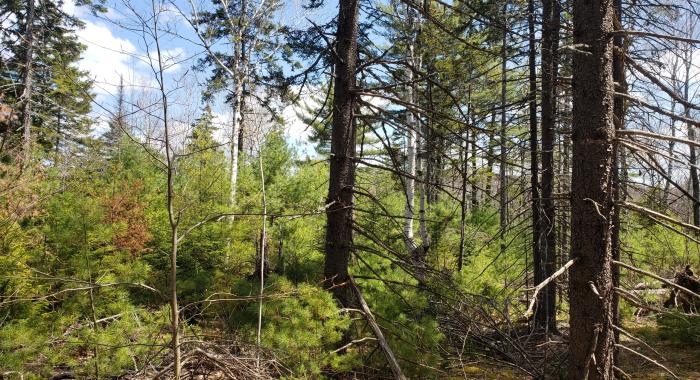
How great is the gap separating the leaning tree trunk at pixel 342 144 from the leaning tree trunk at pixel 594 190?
1691 millimetres

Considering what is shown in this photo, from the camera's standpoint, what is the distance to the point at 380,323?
12.6 ft

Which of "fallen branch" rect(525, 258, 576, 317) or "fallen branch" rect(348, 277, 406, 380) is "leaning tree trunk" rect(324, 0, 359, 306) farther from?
"fallen branch" rect(525, 258, 576, 317)

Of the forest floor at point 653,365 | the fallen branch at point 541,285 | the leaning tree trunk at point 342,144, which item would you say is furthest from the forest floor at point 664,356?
the leaning tree trunk at point 342,144

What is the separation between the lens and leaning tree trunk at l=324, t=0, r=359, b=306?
11.0 feet

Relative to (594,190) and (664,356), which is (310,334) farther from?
(664,356)

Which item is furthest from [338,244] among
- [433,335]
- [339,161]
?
[433,335]

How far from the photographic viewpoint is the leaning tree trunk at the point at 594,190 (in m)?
2.15

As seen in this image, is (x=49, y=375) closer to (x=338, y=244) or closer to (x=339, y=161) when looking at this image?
(x=338, y=244)

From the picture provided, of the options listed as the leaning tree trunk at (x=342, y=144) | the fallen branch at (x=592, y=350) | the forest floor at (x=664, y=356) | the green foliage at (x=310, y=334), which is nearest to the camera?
the fallen branch at (x=592, y=350)

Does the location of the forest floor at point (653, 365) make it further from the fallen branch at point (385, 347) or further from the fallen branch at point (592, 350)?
the fallen branch at point (592, 350)

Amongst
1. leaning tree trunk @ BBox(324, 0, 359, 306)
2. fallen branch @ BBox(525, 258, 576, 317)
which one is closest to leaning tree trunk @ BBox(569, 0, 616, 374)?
fallen branch @ BBox(525, 258, 576, 317)

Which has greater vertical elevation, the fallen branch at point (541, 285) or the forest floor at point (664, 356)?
the fallen branch at point (541, 285)

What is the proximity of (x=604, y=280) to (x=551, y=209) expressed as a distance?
3.18 meters

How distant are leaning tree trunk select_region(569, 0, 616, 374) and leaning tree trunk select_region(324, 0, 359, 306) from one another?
5.55 ft
